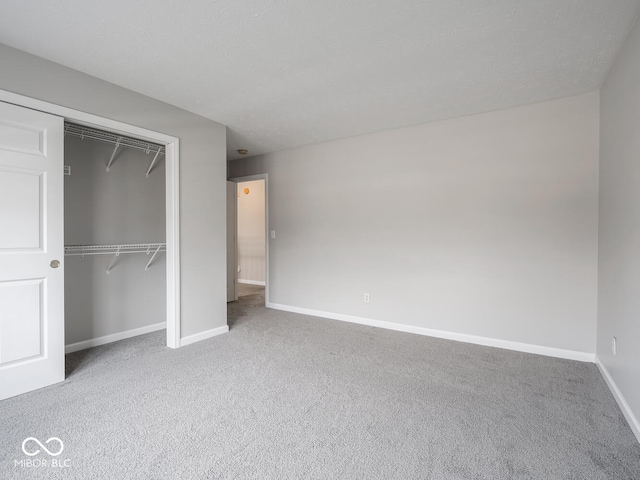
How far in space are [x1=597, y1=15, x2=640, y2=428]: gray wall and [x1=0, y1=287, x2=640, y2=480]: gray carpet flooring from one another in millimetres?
321

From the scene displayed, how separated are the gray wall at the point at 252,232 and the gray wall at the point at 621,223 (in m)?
5.72

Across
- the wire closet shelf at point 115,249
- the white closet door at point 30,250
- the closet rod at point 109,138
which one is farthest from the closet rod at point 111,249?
the closet rod at point 109,138

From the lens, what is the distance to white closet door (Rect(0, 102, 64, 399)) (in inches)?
88.2

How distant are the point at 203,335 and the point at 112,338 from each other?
941mm

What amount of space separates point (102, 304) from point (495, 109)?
441cm

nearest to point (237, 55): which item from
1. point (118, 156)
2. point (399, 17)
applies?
point (399, 17)

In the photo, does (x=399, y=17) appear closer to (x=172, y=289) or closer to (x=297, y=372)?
(x=297, y=372)

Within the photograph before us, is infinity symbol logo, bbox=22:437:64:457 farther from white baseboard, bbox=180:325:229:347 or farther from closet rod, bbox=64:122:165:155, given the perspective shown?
closet rod, bbox=64:122:165:155

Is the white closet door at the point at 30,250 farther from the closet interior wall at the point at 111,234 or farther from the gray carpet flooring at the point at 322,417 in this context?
the closet interior wall at the point at 111,234

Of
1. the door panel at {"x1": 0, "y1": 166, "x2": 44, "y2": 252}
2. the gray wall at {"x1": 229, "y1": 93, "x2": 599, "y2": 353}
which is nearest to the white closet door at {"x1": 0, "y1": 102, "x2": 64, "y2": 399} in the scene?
the door panel at {"x1": 0, "y1": 166, "x2": 44, "y2": 252}

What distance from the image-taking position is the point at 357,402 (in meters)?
2.21

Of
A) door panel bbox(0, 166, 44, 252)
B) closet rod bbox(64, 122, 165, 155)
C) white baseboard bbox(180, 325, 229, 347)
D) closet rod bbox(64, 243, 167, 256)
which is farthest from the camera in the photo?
white baseboard bbox(180, 325, 229, 347)

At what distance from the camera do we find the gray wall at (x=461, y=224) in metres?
2.97

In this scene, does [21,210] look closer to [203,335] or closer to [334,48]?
[203,335]
